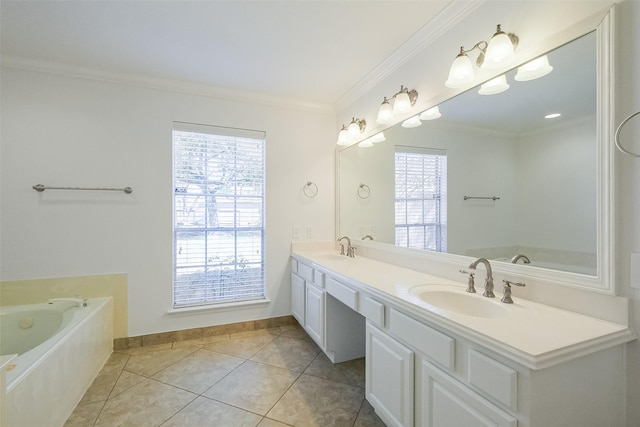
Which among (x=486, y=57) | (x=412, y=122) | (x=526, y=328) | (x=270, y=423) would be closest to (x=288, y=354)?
(x=270, y=423)

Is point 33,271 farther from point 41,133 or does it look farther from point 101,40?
point 101,40

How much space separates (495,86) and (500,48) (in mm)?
204

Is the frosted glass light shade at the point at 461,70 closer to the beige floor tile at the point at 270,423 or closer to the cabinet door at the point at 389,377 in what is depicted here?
the cabinet door at the point at 389,377

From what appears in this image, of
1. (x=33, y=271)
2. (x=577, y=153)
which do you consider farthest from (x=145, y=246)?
(x=577, y=153)

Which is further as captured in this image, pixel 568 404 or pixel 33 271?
pixel 33 271

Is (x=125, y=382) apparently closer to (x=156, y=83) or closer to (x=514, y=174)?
(x=156, y=83)

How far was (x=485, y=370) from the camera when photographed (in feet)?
3.15

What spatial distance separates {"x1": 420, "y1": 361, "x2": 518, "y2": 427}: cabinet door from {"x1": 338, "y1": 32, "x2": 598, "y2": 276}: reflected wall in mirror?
2.25 feet

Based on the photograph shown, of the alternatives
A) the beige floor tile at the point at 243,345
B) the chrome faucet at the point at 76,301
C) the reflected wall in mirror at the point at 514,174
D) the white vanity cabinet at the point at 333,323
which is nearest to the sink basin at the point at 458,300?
the reflected wall in mirror at the point at 514,174

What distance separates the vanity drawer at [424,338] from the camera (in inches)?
43.3

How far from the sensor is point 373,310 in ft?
5.20

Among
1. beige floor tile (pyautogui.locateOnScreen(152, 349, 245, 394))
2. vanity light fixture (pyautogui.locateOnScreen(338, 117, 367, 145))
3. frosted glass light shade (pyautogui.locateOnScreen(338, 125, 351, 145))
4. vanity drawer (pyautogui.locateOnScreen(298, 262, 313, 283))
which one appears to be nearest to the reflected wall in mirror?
vanity light fixture (pyautogui.locateOnScreen(338, 117, 367, 145))

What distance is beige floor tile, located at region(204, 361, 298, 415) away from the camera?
5.96 feet

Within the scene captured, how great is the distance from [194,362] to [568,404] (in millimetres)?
Answer: 2386
